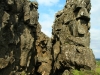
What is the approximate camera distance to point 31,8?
181ft

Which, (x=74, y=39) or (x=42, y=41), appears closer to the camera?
(x=74, y=39)

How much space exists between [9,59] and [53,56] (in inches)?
803

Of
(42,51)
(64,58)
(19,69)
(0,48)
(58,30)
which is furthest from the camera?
(42,51)

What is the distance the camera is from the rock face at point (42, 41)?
143 feet

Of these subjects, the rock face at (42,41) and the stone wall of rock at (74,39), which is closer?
the rock face at (42,41)

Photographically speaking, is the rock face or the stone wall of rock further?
Answer: the stone wall of rock

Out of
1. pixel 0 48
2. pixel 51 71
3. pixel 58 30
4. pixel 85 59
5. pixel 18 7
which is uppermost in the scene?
pixel 18 7

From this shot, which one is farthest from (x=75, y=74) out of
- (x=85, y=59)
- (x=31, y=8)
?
(x=31, y=8)

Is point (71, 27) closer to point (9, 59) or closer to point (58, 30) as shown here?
point (58, 30)

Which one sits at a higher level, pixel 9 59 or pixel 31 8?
pixel 31 8

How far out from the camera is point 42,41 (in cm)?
6438

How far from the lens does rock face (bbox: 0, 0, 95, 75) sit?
1718 inches

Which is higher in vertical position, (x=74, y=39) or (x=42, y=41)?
(x=74, y=39)

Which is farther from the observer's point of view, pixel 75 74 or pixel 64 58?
pixel 64 58
